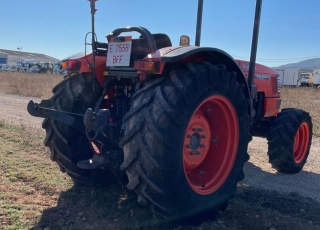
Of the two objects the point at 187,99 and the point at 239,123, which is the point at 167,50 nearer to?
the point at 187,99

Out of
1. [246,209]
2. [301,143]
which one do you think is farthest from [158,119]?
[301,143]

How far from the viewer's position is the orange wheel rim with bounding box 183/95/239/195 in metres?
3.37

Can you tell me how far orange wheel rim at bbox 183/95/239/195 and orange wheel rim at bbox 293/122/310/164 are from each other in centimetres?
250

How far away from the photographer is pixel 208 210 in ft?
10.4

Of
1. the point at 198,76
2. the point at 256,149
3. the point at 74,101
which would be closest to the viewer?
the point at 198,76

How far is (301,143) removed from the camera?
5676 millimetres

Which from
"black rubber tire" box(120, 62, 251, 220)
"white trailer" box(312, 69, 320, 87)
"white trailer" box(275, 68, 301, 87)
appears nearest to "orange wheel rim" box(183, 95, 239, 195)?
"black rubber tire" box(120, 62, 251, 220)

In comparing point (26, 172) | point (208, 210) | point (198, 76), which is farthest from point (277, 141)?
point (26, 172)

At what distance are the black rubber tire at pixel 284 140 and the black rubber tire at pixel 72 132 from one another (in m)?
2.60

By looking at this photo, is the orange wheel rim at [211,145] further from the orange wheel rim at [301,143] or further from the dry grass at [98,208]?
the orange wheel rim at [301,143]

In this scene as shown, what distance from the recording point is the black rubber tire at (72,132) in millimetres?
3699

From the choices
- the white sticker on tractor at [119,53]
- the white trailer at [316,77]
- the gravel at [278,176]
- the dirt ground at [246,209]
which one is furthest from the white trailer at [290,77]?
the white sticker on tractor at [119,53]

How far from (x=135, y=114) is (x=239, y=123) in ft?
3.99

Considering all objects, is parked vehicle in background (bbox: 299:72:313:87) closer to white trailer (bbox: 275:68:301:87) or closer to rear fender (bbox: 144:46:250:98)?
white trailer (bbox: 275:68:301:87)
